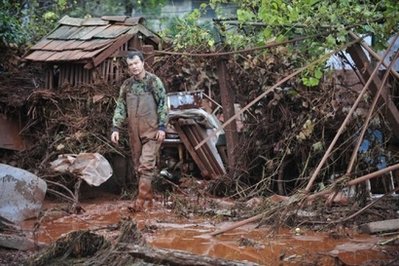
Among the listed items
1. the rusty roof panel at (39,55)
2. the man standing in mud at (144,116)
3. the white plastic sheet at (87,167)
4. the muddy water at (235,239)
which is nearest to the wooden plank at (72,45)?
the rusty roof panel at (39,55)

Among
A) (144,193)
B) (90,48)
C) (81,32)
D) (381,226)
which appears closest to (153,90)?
(144,193)

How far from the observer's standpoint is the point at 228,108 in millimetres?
10164

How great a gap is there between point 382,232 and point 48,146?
5845mm

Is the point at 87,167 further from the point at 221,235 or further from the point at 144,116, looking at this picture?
the point at 221,235

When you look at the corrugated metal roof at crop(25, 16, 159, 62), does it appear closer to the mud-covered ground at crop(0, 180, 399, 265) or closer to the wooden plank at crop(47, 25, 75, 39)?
the wooden plank at crop(47, 25, 75, 39)

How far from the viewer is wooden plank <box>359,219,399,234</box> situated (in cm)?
704

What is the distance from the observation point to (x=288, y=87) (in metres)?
9.76

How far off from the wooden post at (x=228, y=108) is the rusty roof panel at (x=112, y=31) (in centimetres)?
189

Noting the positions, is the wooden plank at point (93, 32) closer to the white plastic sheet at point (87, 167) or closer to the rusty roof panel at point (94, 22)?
the rusty roof panel at point (94, 22)

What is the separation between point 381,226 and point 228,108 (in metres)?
3.77

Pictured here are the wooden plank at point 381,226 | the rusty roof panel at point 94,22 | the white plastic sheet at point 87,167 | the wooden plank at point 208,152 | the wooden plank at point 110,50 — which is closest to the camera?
the wooden plank at point 381,226

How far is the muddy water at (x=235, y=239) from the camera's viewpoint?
19.9ft

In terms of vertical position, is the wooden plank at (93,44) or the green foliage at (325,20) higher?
the wooden plank at (93,44)

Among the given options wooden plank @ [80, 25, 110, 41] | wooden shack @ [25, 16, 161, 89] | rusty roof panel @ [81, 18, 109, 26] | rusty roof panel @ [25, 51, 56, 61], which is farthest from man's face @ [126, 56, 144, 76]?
rusty roof panel @ [81, 18, 109, 26]
